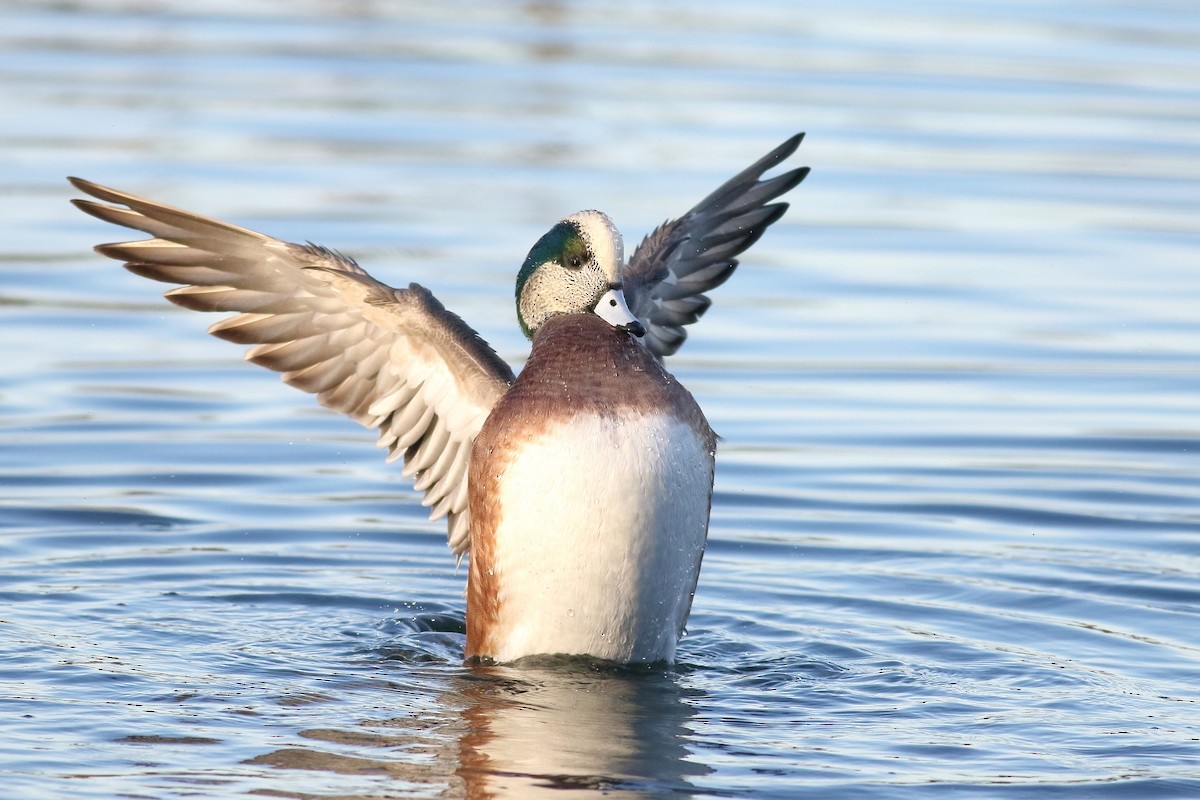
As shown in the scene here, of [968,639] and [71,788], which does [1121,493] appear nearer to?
[968,639]

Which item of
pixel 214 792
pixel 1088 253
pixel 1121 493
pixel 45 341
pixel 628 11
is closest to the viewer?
pixel 214 792

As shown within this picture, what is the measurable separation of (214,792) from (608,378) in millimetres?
1851

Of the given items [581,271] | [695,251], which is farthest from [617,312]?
[695,251]

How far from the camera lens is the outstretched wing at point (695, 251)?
795cm

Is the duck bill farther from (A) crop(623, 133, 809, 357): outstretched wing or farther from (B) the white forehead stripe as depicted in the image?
(A) crop(623, 133, 809, 357): outstretched wing

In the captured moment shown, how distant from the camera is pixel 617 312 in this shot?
661 centimetres

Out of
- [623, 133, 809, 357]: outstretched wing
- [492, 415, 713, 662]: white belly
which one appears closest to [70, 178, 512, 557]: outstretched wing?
[492, 415, 713, 662]: white belly

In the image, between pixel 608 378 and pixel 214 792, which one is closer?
pixel 214 792

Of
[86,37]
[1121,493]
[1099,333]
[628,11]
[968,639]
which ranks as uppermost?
[628,11]

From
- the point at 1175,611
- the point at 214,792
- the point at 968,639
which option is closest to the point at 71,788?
the point at 214,792

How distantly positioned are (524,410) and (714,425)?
3745 millimetres

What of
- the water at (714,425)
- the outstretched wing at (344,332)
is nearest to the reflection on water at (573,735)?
the water at (714,425)

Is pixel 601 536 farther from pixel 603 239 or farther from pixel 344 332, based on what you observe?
pixel 344 332

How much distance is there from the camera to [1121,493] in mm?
9141
